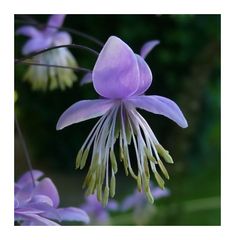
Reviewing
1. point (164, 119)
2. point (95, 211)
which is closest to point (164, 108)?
point (95, 211)

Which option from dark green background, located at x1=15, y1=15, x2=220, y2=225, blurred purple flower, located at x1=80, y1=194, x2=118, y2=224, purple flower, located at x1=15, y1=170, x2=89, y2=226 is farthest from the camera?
dark green background, located at x1=15, y1=15, x2=220, y2=225

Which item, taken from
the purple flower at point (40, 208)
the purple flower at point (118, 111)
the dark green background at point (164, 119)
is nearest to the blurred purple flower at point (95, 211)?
the dark green background at point (164, 119)

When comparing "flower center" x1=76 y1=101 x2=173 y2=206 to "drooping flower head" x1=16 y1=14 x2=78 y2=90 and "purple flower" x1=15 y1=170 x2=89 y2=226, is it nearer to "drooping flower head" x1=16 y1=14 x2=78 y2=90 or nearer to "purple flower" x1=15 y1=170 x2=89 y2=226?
"purple flower" x1=15 y1=170 x2=89 y2=226

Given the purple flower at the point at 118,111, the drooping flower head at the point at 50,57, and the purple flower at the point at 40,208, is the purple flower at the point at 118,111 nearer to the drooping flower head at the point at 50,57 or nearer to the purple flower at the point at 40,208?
the purple flower at the point at 40,208

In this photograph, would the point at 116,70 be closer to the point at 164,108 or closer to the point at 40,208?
the point at 164,108

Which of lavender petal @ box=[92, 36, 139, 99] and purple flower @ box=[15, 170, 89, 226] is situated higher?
lavender petal @ box=[92, 36, 139, 99]

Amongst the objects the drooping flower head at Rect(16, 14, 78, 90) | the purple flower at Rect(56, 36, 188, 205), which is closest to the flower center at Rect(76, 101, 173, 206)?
the purple flower at Rect(56, 36, 188, 205)
